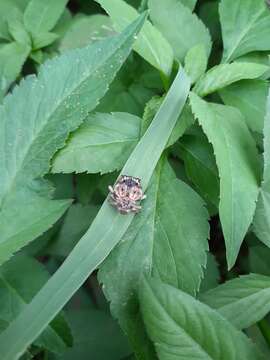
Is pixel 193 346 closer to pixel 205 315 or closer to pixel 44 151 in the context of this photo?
pixel 205 315

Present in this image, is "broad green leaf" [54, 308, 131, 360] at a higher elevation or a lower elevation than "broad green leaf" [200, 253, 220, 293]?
lower

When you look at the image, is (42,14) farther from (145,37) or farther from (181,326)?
(181,326)

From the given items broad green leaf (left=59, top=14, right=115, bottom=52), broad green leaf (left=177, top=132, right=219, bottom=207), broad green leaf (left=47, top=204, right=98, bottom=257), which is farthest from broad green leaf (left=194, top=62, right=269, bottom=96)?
broad green leaf (left=47, top=204, right=98, bottom=257)

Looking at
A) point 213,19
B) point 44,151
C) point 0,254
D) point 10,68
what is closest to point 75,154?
point 44,151

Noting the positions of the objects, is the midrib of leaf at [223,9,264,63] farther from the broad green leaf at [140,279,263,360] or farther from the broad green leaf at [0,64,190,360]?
the broad green leaf at [140,279,263,360]

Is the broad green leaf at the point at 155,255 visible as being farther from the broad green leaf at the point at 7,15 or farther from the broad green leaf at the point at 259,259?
the broad green leaf at the point at 7,15

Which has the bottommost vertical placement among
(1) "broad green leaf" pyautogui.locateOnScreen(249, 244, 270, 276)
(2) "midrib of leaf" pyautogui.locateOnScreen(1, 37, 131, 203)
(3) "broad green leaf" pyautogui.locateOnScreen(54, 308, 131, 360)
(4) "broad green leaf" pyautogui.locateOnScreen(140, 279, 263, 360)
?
(3) "broad green leaf" pyautogui.locateOnScreen(54, 308, 131, 360)

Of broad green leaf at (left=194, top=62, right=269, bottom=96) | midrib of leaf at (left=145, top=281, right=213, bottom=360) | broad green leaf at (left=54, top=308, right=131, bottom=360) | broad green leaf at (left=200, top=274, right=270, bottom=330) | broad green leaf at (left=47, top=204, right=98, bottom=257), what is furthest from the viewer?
broad green leaf at (left=47, top=204, right=98, bottom=257)

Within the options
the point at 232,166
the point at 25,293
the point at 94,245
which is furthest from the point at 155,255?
the point at 25,293
